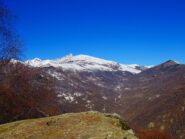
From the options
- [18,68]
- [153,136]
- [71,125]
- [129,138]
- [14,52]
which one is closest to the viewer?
[129,138]

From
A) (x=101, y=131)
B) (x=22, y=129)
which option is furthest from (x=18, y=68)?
(x=101, y=131)

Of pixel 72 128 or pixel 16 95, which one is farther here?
pixel 16 95

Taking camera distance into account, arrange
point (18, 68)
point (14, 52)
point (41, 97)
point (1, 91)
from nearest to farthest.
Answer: point (14, 52) < point (1, 91) < point (18, 68) < point (41, 97)

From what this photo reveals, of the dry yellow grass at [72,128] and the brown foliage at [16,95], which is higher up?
the brown foliage at [16,95]

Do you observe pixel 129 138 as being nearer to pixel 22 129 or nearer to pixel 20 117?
pixel 22 129

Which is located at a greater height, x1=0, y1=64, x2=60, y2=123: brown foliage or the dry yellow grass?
x1=0, y1=64, x2=60, y2=123: brown foliage

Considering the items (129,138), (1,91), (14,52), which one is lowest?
(129,138)

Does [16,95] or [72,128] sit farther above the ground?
[16,95]

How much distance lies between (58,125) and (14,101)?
2838cm

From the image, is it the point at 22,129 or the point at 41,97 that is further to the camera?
the point at 41,97

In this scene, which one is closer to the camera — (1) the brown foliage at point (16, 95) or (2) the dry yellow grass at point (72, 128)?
(2) the dry yellow grass at point (72, 128)

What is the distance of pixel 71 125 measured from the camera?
90.9ft

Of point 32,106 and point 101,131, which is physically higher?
point 32,106

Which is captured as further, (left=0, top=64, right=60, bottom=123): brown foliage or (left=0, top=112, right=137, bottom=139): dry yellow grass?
(left=0, top=64, right=60, bottom=123): brown foliage
